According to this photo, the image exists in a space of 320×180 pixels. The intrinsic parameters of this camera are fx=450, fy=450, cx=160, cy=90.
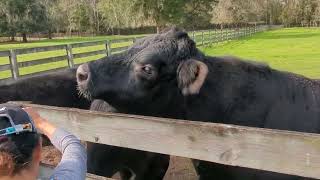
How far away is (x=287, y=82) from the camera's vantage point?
373 cm

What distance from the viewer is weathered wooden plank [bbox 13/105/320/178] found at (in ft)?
7.45

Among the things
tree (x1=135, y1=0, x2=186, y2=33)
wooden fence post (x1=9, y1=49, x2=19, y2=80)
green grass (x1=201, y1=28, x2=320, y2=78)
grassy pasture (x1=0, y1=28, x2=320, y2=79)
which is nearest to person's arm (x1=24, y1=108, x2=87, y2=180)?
grassy pasture (x1=0, y1=28, x2=320, y2=79)

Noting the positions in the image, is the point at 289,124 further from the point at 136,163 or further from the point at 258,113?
the point at 136,163

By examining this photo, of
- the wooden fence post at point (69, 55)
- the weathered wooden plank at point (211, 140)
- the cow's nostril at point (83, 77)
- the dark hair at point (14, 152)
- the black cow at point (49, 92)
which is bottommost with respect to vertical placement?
the wooden fence post at point (69, 55)

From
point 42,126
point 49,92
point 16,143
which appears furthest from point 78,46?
point 16,143

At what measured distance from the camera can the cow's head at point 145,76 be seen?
377 centimetres

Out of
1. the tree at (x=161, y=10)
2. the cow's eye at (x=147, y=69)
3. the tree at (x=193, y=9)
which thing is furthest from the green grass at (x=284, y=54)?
the tree at (x=193, y=9)

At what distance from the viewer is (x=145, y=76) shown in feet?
12.5

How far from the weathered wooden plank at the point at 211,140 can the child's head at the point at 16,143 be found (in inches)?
47.8

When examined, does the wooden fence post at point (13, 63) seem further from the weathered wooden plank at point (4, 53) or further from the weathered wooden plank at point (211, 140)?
the weathered wooden plank at point (211, 140)

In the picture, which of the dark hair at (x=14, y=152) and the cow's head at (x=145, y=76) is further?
the cow's head at (x=145, y=76)

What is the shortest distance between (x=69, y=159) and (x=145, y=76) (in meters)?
1.92

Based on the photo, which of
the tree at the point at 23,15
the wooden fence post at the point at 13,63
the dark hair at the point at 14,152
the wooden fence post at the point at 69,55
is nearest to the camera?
the dark hair at the point at 14,152

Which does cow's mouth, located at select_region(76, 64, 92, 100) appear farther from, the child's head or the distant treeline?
the distant treeline
